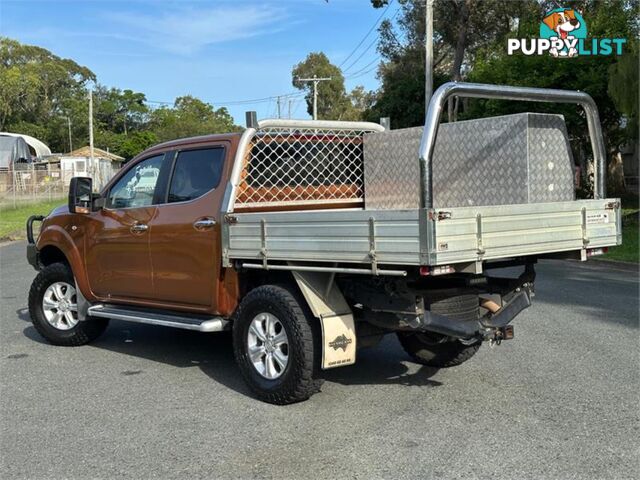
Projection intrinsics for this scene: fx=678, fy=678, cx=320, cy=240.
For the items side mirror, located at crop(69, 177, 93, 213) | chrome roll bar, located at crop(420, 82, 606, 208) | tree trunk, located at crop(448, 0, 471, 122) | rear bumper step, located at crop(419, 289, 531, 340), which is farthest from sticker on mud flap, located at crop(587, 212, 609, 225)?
tree trunk, located at crop(448, 0, 471, 122)

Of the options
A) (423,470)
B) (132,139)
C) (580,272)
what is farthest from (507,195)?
(132,139)

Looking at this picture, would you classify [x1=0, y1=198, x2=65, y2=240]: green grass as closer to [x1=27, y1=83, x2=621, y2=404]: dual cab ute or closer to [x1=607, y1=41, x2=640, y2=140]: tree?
[x1=27, y1=83, x2=621, y2=404]: dual cab ute

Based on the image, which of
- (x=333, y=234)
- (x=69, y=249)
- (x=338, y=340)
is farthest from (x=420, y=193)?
(x=69, y=249)

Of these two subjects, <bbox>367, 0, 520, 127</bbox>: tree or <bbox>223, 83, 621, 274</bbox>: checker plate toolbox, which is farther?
<bbox>367, 0, 520, 127</bbox>: tree

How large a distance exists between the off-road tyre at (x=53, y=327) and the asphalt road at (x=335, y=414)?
129 millimetres

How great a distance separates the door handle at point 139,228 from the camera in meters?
6.35

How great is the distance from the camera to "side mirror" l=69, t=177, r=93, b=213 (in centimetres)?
684

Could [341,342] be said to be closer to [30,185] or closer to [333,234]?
[333,234]

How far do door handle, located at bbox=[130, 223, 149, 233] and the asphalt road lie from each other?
50.7 inches

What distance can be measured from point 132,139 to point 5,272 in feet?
251

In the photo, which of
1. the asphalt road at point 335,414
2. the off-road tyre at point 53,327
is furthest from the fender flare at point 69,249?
the asphalt road at point 335,414

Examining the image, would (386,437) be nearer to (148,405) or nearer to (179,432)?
(179,432)

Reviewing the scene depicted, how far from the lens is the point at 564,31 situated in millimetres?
23094

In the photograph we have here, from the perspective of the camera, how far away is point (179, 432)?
466cm
